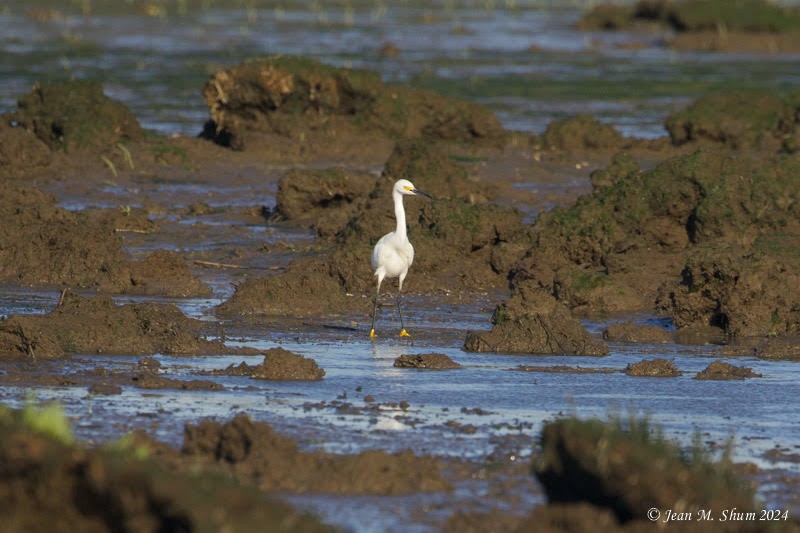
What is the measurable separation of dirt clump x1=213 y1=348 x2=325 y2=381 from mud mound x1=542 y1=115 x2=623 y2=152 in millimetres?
13064

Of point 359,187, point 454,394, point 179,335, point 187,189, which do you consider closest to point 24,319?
point 179,335

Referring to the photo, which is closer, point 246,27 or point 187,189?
point 187,189

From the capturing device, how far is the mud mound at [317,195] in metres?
17.0

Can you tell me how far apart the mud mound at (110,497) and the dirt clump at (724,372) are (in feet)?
18.7

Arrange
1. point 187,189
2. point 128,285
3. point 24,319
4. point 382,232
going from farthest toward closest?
point 187,189 → point 382,232 → point 128,285 → point 24,319

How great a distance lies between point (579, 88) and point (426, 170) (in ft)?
51.5

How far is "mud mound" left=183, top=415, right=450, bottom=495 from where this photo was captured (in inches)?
279

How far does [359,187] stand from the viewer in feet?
57.5

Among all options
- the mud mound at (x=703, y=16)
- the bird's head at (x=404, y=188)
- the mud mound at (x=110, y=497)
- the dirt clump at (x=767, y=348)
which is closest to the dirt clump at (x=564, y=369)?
the dirt clump at (x=767, y=348)

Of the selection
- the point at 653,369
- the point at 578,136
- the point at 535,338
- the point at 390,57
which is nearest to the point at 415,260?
the point at 535,338

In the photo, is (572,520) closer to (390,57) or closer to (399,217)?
(399,217)

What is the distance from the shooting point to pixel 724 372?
10359 millimetres

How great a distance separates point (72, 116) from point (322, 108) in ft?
12.3

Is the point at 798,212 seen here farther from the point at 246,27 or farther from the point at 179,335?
the point at 246,27
